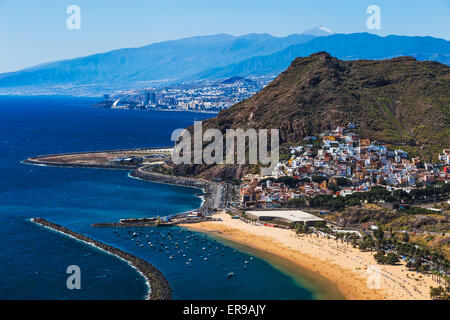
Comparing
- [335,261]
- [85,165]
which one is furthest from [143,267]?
[85,165]

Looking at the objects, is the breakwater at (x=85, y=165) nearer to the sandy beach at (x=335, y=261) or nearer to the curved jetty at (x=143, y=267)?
the curved jetty at (x=143, y=267)

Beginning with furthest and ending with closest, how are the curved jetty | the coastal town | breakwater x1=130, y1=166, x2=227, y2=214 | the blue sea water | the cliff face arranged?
the cliff face, the coastal town, breakwater x1=130, y1=166, x2=227, y2=214, the blue sea water, the curved jetty

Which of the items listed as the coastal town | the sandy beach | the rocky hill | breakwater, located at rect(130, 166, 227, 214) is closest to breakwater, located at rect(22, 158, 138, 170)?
breakwater, located at rect(130, 166, 227, 214)

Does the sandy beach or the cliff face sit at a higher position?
the cliff face

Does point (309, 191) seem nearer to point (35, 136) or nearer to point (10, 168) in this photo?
point (10, 168)

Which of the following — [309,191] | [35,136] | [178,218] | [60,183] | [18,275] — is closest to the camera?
[18,275]

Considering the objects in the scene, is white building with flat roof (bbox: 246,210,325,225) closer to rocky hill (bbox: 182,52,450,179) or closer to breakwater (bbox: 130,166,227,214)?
breakwater (bbox: 130,166,227,214)

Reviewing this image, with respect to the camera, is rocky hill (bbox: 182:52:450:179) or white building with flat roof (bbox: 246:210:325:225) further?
rocky hill (bbox: 182:52:450:179)
